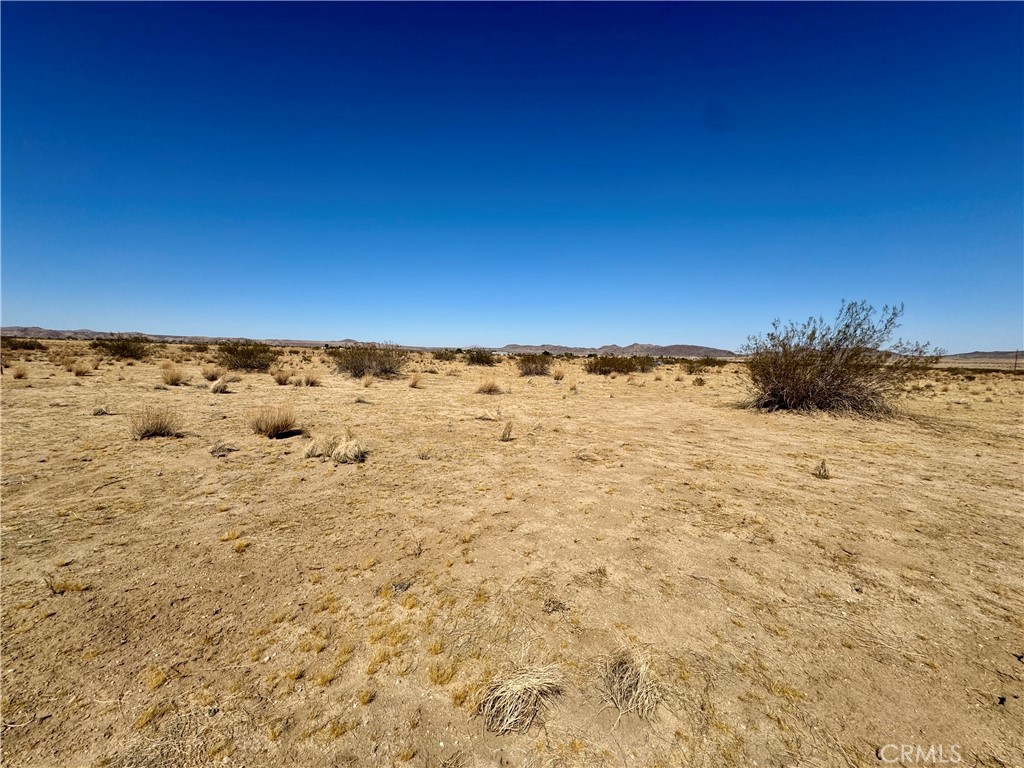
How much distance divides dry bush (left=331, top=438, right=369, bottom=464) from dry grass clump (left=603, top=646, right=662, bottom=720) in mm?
4568

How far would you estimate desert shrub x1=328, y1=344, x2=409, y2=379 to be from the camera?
1859cm

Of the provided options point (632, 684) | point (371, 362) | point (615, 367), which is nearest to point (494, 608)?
point (632, 684)

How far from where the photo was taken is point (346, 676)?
2.16m

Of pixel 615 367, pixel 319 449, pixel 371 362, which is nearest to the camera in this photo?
pixel 319 449

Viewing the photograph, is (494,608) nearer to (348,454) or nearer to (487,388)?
(348,454)

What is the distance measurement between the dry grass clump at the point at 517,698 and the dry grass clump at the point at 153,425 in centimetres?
716


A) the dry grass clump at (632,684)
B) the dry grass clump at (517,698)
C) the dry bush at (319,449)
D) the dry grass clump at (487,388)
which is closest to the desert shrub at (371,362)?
the dry grass clump at (487,388)

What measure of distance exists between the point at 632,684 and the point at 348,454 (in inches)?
188

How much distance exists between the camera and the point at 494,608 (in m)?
2.71

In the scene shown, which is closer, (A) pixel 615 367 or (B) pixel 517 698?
(B) pixel 517 698

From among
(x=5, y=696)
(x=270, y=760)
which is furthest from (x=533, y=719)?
(x=5, y=696)

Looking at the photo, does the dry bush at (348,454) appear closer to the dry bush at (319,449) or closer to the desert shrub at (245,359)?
the dry bush at (319,449)

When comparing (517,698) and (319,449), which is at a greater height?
(319,449)

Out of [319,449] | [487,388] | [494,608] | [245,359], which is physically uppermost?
[245,359]
